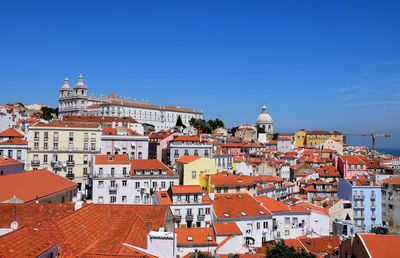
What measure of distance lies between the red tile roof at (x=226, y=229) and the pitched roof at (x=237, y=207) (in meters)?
2.95

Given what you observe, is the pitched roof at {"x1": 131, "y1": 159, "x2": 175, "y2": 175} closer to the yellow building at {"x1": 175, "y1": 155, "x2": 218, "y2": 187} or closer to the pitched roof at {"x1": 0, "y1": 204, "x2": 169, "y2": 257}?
the yellow building at {"x1": 175, "y1": 155, "x2": 218, "y2": 187}

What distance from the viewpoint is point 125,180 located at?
49.3 metres

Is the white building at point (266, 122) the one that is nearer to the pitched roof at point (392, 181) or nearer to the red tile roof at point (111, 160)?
the pitched roof at point (392, 181)

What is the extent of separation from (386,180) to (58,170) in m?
49.7

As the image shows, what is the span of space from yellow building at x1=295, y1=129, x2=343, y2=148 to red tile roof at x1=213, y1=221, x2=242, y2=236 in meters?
118

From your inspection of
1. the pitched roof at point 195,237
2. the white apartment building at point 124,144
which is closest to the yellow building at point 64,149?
the white apartment building at point 124,144

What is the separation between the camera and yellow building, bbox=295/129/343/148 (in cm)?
15312

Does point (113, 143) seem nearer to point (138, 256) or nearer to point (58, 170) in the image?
point (58, 170)

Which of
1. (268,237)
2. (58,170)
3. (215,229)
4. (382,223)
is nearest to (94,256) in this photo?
(215,229)

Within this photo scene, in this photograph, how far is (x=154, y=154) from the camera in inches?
2886

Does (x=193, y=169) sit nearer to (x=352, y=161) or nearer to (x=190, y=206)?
(x=190, y=206)

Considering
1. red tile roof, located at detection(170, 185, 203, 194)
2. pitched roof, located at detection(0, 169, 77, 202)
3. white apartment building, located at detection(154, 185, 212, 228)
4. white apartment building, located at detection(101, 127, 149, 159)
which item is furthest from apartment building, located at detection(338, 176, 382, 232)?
pitched roof, located at detection(0, 169, 77, 202)

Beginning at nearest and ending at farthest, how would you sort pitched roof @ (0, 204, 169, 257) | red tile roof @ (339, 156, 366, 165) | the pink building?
pitched roof @ (0, 204, 169, 257) < the pink building < red tile roof @ (339, 156, 366, 165)

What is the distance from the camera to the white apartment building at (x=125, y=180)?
48.6 meters
